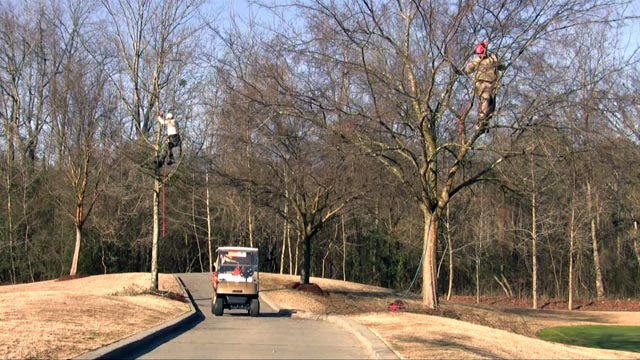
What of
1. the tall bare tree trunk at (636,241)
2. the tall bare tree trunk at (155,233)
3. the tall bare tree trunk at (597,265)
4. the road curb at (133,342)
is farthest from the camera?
the tall bare tree trunk at (636,241)

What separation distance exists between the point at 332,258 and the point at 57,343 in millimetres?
42309

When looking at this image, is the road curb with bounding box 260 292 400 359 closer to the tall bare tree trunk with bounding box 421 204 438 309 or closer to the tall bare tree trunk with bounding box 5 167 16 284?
the tall bare tree trunk with bounding box 421 204 438 309

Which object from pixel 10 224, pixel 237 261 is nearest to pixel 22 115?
pixel 10 224

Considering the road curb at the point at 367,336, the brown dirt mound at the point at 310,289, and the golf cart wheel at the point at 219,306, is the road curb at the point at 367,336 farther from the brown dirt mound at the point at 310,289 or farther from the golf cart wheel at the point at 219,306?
the brown dirt mound at the point at 310,289

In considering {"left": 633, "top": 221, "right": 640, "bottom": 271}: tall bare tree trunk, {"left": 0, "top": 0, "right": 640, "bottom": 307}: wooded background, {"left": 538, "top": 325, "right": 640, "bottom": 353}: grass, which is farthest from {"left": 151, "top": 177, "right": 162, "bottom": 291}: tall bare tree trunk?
{"left": 633, "top": 221, "right": 640, "bottom": 271}: tall bare tree trunk

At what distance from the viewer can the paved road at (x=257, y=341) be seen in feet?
39.3

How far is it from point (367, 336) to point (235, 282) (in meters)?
7.58

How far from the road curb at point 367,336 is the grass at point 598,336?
26.9ft

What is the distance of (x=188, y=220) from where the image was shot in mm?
49469

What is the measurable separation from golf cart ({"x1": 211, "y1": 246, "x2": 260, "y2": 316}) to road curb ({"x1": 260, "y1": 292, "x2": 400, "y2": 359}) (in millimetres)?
1894

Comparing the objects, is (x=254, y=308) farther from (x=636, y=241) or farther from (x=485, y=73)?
(x=636, y=241)

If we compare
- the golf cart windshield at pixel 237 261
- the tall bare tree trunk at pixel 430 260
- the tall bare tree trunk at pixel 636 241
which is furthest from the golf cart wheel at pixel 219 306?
the tall bare tree trunk at pixel 636 241

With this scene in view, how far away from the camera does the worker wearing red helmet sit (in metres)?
18.6

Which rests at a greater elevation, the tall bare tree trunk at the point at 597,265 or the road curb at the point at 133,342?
the tall bare tree trunk at the point at 597,265
